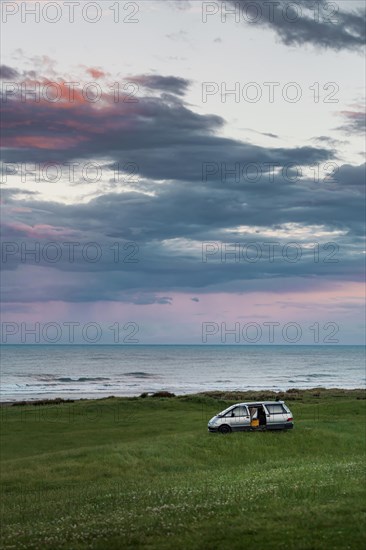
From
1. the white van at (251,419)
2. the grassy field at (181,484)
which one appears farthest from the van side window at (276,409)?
the grassy field at (181,484)

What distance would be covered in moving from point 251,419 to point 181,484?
17.5m

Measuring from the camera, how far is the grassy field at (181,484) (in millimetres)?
14875

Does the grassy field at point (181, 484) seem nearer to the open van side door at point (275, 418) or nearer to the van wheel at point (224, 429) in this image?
the open van side door at point (275, 418)

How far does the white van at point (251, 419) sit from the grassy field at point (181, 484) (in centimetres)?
121

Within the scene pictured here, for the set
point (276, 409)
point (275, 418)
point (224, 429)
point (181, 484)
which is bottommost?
point (224, 429)

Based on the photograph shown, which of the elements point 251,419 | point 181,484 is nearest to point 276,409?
point 251,419

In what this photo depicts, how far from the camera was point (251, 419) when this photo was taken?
43219 millimetres

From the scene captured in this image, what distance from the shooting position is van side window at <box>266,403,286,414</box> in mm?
43219

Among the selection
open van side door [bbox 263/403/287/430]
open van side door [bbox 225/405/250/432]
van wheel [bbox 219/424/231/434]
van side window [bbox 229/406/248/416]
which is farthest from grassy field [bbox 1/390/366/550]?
van side window [bbox 229/406/248/416]

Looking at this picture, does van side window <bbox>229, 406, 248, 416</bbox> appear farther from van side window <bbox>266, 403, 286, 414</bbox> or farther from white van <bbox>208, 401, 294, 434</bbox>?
van side window <bbox>266, 403, 286, 414</bbox>

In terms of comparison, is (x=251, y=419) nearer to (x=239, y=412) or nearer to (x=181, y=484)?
(x=239, y=412)

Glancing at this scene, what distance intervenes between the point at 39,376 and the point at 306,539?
162298mm

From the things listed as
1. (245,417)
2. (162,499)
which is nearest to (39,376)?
(245,417)

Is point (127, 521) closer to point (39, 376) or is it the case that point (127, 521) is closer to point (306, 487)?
point (306, 487)
